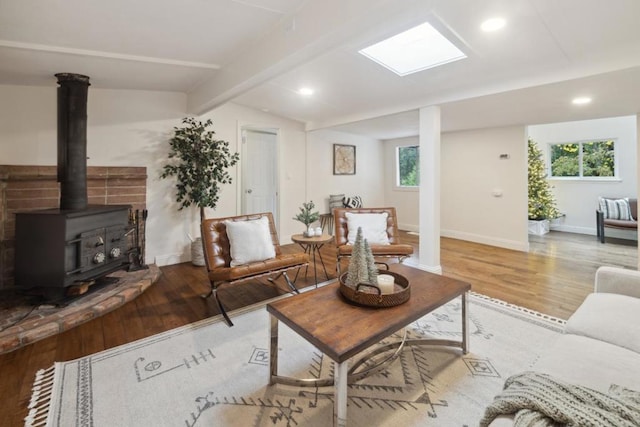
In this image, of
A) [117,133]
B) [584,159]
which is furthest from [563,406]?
[584,159]

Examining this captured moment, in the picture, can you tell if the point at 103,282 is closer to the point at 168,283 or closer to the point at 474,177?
the point at 168,283

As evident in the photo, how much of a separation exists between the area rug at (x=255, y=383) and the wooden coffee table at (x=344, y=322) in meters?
0.13

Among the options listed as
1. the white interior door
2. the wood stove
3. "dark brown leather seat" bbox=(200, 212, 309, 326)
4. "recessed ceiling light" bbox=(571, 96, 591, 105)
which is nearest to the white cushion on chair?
A: "dark brown leather seat" bbox=(200, 212, 309, 326)

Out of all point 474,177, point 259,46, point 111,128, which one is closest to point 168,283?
point 111,128

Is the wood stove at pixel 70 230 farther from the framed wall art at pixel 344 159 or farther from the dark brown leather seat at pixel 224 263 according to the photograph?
the framed wall art at pixel 344 159

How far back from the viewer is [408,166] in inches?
271

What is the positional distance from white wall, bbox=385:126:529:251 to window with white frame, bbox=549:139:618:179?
8.25ft

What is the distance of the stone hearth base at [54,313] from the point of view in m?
2.13

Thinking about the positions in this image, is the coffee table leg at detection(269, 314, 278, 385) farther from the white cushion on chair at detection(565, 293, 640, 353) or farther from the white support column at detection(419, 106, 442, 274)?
the white support column at detection(419, 106, 442, 274)

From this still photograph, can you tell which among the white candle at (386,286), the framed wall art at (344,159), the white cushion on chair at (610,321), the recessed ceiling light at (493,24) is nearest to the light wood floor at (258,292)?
the white cushion on chair at (610,321)

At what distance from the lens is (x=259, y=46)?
8.36 feet

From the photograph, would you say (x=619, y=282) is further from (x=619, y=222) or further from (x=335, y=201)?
(x=619, y=222)

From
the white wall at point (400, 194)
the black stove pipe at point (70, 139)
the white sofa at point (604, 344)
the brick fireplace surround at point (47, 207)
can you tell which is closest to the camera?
the white sofa at point (604, 344)

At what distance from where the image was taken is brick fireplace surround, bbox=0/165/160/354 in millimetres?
2260
